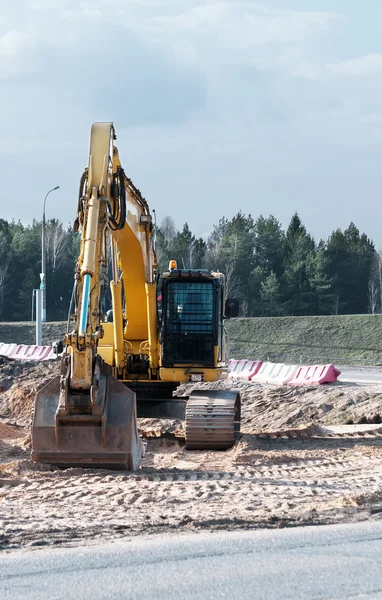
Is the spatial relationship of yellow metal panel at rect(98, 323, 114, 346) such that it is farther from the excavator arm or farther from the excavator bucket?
the excavator bucket

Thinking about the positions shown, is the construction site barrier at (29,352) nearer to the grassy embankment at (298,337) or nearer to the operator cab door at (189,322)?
the grassy embankment at (298,337)

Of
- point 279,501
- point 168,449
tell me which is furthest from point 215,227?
point 279,501

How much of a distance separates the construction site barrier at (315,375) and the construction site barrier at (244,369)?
2.13 m

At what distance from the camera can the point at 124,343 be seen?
17.2 m

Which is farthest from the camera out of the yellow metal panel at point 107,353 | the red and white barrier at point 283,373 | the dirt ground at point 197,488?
the red and white barrier at point 283,373

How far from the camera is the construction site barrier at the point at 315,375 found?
26812 mm

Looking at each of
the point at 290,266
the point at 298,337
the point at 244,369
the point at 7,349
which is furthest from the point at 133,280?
the point at 290,266

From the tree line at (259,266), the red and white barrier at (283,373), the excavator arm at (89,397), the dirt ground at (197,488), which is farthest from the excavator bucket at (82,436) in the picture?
the tree line at (259,266)

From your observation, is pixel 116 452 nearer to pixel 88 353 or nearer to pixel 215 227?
pixel 88 353

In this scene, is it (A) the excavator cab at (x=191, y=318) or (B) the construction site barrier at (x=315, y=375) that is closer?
(A) the excavator cab at (x=191, y=318)

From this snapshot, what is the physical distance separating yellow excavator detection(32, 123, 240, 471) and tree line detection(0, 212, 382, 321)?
5286 cm

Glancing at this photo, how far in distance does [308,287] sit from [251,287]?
444 cm

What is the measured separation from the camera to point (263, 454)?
1464 cm

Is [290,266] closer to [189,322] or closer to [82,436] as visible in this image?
[189,322]
